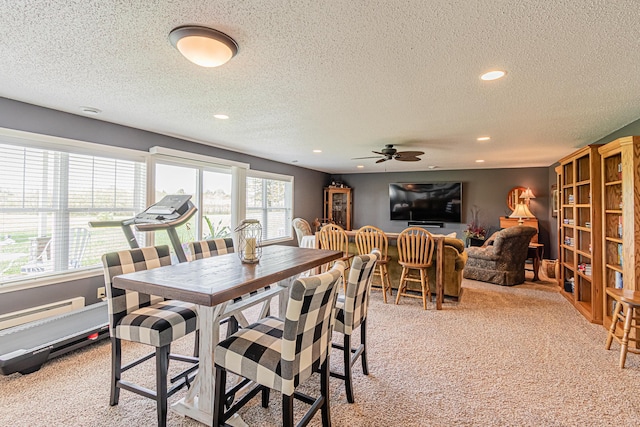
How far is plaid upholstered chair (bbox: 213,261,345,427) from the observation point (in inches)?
56.4

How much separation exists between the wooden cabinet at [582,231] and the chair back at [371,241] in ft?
7.42

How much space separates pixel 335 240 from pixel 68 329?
10.2ft

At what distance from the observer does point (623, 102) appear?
8.97ft

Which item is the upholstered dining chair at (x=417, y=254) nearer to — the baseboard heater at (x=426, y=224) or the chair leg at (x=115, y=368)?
the chair leg at (x=115, y=368)

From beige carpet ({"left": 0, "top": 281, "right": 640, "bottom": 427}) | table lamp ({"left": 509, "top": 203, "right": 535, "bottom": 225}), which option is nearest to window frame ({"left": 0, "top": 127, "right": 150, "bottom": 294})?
beige carpet ({"left": 0, "top": 281, "right": 640, "bottom": 427})

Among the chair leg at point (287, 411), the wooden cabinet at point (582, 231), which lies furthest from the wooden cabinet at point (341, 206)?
the chair leg at point (287, 411)

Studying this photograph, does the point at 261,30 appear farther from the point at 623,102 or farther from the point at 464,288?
the point at 464,288

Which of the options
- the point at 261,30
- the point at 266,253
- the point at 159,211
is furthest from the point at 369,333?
the point at 261,30

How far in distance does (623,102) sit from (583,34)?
1646mm

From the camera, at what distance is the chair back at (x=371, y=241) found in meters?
4.19

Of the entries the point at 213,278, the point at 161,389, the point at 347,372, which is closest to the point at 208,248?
the point at 213,278

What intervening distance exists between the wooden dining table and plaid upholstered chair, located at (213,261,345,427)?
0.64 ft

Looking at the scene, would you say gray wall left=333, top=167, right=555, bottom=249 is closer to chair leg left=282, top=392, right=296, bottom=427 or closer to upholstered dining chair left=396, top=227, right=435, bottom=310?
upholstered dining chair left=396, top=227, right=435, bottom=310

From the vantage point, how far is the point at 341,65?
6.77ft
